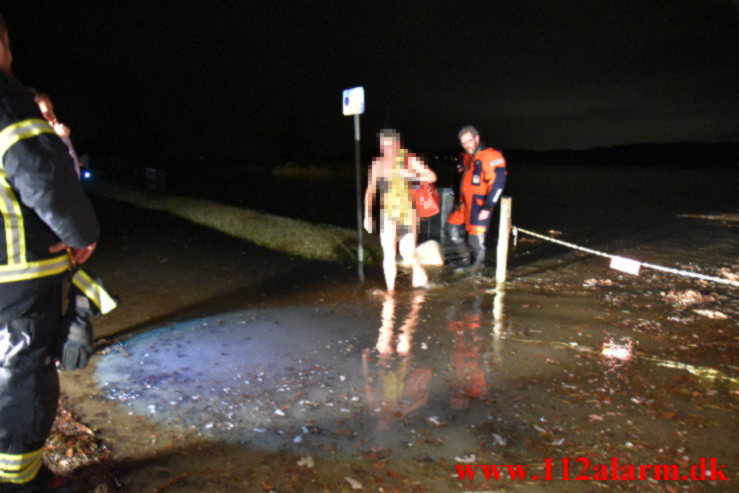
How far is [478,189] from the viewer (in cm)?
790

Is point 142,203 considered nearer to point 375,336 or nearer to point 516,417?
point 375,336

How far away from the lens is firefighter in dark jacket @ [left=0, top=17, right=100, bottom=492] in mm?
2428

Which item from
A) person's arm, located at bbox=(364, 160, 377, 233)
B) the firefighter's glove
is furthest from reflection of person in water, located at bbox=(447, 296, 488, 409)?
the firefighter's glove

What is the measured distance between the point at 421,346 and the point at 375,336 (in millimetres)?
571

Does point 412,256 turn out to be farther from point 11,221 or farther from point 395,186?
point 11,221

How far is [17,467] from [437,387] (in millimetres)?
3105

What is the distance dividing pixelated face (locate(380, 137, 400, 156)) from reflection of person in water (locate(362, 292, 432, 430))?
225cm

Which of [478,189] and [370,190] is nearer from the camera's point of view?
[370,190]

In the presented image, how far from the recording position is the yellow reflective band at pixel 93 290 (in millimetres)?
2889

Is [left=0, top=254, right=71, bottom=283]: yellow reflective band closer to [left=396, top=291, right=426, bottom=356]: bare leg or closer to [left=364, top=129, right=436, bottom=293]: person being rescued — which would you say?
[left=396, top=291, right=426, bottom=356]: bare leg

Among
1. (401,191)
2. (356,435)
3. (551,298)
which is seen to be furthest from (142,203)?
(356,435)

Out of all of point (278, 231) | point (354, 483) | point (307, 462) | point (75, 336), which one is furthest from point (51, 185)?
point (278, 231)

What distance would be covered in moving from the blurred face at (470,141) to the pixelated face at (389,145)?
1689 mm

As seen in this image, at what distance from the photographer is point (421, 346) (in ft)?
17.9
